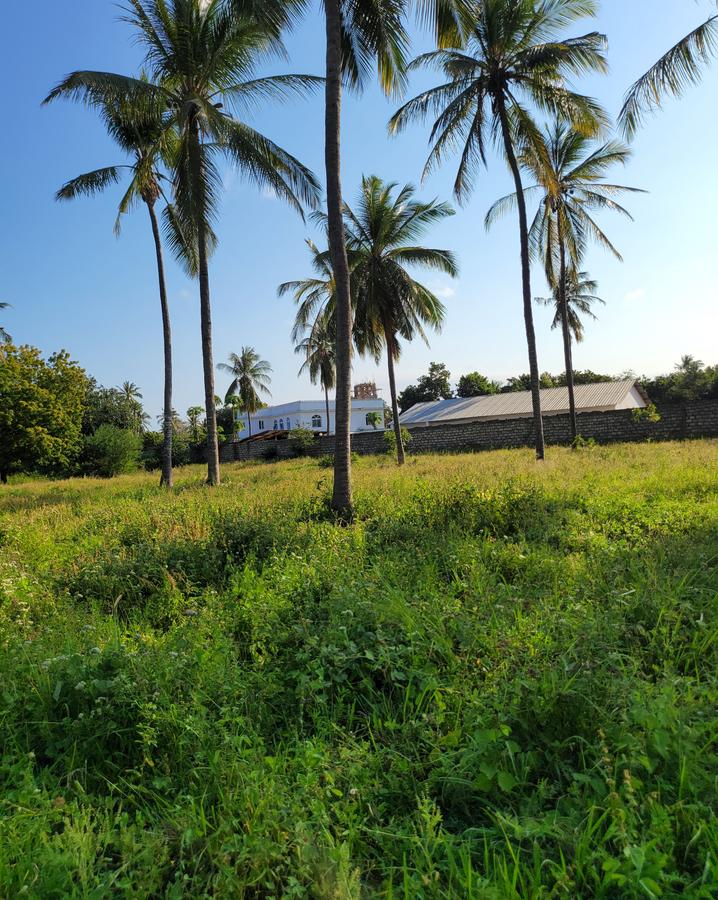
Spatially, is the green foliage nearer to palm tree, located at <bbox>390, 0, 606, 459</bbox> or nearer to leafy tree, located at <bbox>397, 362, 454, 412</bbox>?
palm tree, located at <bbox>390, 0, 606, 459</bbox>

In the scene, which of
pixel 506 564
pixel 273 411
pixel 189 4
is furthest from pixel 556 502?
pixel 273 411

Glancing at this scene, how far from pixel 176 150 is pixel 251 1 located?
4.57 meters

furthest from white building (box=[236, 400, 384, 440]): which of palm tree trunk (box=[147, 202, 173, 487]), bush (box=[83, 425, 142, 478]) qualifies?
palm tree trunk (box=[147, 202, 173, 487])

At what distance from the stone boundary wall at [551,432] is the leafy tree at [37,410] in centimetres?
981

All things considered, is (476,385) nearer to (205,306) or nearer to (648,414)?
(648,414)

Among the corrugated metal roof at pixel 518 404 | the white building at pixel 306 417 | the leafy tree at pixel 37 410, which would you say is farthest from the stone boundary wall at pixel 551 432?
the white building at pixel 306 417

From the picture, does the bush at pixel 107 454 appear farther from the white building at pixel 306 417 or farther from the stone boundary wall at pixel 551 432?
the white building at pixel 306 417

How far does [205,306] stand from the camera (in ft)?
40.8

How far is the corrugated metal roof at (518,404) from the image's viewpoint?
2758cm

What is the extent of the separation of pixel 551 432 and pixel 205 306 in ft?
48.7

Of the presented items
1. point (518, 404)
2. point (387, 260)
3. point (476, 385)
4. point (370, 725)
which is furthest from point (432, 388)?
point (370, 725)

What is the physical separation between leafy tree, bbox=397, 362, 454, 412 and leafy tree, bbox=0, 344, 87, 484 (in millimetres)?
36390

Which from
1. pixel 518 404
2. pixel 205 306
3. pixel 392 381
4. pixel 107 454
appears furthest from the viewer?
pixel 518 404

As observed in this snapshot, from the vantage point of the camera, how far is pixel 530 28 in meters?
12.0
